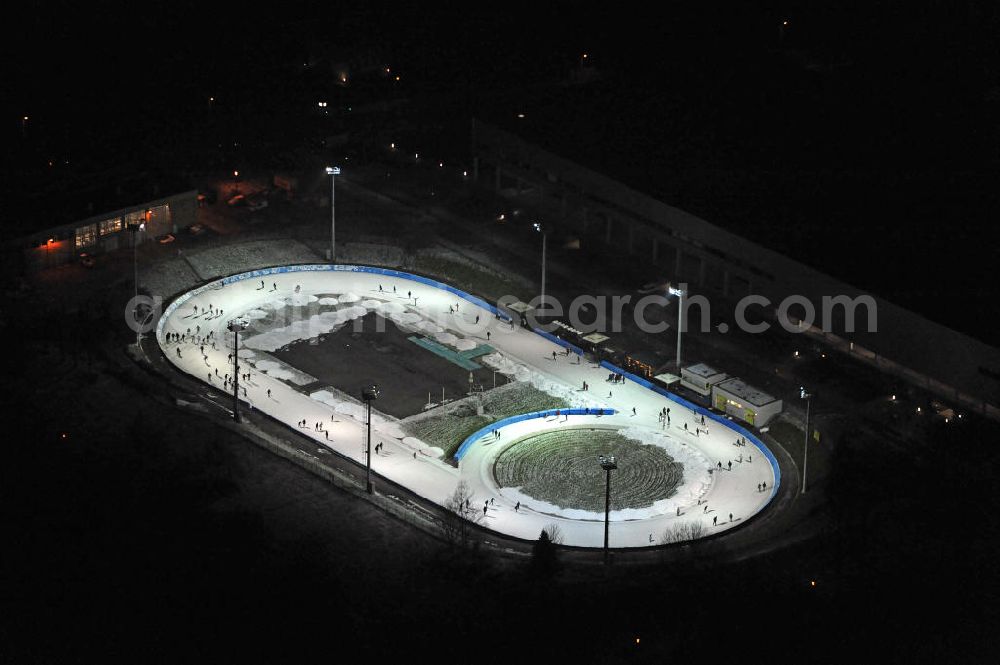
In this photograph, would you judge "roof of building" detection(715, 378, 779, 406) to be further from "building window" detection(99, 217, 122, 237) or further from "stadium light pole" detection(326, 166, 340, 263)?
"building window" detection(99, 217, 122, 237)

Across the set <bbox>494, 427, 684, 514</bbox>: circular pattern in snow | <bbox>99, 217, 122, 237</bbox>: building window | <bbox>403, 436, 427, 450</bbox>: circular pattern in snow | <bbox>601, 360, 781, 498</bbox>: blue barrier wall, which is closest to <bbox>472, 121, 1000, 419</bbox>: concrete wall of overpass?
<bbox>601, 360, 781, 498</bbox>: blue barrier wall

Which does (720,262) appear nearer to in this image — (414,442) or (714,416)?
(714,416)

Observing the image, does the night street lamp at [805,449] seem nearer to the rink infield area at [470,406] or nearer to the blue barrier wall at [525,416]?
the rink infield area at [470,406]

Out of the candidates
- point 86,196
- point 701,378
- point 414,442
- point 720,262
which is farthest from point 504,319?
point 86,196

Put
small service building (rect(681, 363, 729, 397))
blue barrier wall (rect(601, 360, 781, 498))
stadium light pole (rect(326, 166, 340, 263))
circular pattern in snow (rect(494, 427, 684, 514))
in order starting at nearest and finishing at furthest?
circular pattern in snow (rect(494, 427, 684, 514)), blue barrier wall (rect(601, 360, 781, 498)), small service building (rect(681, 363, 729, 397)), stadium light pole (rect(326, 166, 340, 263))

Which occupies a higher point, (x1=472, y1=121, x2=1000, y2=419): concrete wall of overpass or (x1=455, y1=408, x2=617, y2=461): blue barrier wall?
(x1=472, y1=121, x2=1000, y2=419): concrete wall of overpass

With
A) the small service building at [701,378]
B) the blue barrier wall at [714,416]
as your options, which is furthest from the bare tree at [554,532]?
the small service building at [701,378]

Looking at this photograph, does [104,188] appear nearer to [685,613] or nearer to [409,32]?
[409,32]
